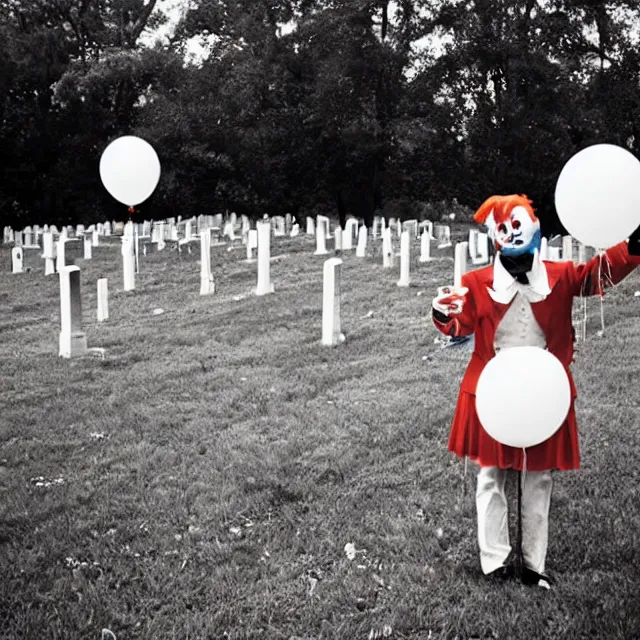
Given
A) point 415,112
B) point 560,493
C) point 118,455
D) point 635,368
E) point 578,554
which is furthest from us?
point 415,112

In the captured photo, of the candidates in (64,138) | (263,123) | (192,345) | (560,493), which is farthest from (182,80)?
(560,493)

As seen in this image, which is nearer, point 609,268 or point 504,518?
point 609,268

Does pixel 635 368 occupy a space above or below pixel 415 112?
below

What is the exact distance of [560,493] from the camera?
16.4 ft

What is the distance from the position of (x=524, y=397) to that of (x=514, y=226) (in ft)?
2.91

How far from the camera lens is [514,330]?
4012 millimetres

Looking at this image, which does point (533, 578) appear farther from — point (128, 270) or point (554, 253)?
point (128, 270)

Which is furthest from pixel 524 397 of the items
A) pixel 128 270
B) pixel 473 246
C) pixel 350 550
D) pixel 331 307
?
pixel 128 270

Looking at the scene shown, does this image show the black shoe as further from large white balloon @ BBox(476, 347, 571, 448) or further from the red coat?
large white balloon @ BBox(476, 347, 571, 448)

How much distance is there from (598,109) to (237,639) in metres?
24.6

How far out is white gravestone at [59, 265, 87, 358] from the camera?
31.3 feet

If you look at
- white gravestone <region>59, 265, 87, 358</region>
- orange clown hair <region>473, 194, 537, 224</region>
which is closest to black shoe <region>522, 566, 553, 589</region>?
orange clown hair <region>473, 194, 537, 224</region>

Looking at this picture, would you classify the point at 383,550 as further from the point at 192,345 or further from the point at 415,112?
the point at 415,112

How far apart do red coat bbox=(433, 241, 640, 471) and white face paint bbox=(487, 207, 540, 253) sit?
0.22m
